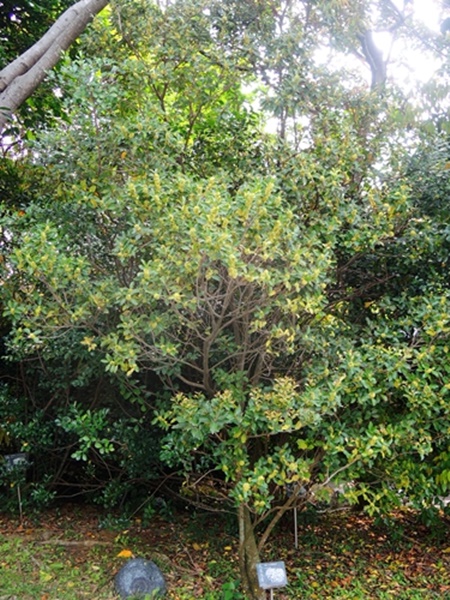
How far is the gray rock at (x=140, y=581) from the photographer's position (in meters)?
4.03

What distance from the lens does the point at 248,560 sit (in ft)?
13.1

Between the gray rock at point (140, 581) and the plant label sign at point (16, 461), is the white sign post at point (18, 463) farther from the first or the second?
the gray rock at point (140, 581)

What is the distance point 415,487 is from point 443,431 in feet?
2.07

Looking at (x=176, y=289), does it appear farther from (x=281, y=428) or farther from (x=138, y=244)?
(x=281, y=428)

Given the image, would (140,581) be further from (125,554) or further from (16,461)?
(16,461)

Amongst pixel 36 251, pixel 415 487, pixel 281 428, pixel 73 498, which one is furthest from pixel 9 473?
pixel 415 487

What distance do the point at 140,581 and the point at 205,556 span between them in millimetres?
820

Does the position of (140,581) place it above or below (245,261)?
below

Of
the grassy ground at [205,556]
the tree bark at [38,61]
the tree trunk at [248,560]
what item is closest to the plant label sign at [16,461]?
the grassy ground at [205,556]

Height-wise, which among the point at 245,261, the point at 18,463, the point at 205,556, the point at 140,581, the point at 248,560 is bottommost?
the point at 205,556

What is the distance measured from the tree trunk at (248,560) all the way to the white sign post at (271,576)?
0.40m

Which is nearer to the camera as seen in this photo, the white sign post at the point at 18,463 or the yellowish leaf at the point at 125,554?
the yellowish leaf at the point at 125,554

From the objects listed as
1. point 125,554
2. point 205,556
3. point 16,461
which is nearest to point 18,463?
point 16,461

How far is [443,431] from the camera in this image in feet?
12.6
